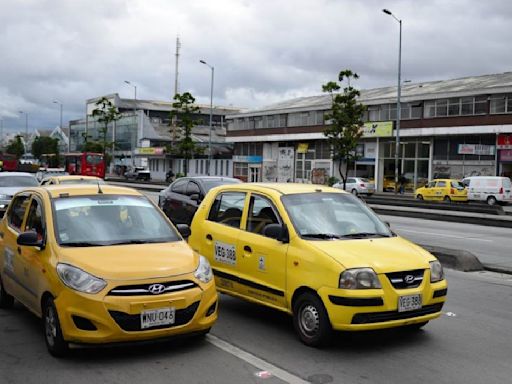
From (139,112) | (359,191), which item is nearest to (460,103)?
(359,191)

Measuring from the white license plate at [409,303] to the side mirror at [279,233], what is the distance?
1.32 metres

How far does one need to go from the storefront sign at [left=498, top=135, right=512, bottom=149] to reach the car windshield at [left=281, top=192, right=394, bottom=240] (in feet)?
132

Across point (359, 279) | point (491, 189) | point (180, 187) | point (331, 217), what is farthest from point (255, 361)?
point (491, 189)

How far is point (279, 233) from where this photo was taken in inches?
251

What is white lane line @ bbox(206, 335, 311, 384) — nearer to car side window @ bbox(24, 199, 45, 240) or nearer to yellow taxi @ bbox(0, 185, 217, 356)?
yellow taxi @ bbox(0, 185, 217, 356)

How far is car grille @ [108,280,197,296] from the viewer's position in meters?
5.24

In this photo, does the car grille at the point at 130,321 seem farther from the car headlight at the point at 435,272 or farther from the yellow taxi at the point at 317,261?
the car headlight at the point at 435,272

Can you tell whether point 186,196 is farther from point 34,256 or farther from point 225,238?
point 34,256

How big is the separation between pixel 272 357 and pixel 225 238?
207cm

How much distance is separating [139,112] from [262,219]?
9204 centimetres

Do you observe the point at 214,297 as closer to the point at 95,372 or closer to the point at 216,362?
the point at 216,362

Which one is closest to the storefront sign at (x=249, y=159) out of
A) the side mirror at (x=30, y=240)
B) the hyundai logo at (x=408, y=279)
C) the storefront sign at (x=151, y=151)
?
the storefront sign at (x=151, y=151)

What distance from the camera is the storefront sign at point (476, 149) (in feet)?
148

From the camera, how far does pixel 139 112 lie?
96188 mm
